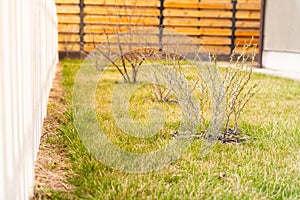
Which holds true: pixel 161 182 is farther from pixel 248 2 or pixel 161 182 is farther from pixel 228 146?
pixel 248 2

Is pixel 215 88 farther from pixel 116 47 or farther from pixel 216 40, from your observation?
pixel 216 40

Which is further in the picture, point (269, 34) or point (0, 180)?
point (269, 34)

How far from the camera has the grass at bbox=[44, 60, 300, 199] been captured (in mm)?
1666

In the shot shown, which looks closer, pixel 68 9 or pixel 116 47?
pixel 116 47

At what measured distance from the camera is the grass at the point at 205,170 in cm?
167

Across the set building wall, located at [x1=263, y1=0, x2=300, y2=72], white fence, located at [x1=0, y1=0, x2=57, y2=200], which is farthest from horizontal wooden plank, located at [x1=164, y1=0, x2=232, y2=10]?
white fence, located at [x1=0, y1=0, x2=57, y2=200]

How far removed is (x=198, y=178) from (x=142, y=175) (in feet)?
0.76

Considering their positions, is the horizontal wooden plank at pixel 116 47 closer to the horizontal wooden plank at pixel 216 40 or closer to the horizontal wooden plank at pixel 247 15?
the horizontal wooden plank at pixel 216 40

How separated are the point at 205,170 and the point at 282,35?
615cm

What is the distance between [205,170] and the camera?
1960mm

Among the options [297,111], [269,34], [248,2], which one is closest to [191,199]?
[297,111]

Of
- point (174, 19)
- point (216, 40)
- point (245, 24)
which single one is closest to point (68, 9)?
point (174, 19)

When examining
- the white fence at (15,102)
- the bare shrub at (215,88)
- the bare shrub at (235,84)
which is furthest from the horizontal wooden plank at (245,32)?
the white fence at (15,102)

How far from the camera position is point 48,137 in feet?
8.46
